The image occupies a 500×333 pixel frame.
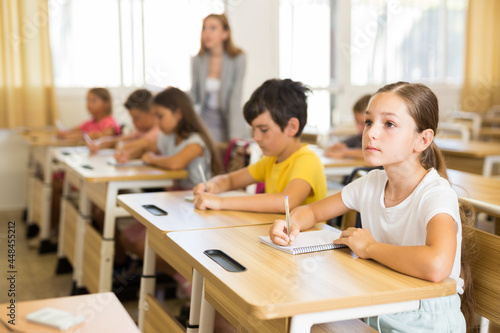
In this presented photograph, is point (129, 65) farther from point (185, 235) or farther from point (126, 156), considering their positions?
point (185, 235)

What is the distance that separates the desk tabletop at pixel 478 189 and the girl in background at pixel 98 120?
266 centimetres

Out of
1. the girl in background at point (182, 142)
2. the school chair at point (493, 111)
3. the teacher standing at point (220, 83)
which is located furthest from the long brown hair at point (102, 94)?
the school chair at point (493, 111)

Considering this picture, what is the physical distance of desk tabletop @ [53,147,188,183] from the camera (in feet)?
8.46

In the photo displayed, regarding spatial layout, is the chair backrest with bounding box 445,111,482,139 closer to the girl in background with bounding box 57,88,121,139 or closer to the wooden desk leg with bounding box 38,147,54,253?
the girl in background with bounding box 57,88,121,139

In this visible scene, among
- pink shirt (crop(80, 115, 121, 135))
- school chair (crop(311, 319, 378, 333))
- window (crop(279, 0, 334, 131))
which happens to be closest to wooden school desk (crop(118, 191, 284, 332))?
school chair (crop(311, 319, 378, 333))

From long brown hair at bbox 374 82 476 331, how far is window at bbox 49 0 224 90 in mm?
4096

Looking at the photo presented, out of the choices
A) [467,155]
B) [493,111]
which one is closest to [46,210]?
[467,155]

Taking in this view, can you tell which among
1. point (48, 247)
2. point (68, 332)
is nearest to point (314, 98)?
point (48, 247)

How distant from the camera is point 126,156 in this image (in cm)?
308

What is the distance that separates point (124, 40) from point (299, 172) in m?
3.75

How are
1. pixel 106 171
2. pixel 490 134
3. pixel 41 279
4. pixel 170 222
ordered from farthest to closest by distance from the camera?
pixel 490 134, pixel 41 279, pixel 106 171, pixel 170 222

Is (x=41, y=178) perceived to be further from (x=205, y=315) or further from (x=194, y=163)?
(x=205, y=315)

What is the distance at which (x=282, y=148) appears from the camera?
2.04 meters

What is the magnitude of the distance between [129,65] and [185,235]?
13.3ft
